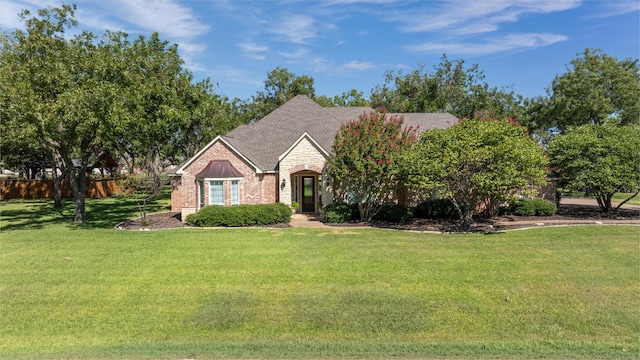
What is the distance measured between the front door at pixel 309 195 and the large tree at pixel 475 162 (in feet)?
25.7

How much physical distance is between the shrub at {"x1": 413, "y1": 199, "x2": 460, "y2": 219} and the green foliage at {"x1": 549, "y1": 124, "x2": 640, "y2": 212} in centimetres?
609

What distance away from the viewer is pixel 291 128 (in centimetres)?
2755

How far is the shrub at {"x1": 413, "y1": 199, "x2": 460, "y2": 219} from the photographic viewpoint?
2139cm

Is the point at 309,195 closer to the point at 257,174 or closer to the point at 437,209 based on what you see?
the point at 257,174

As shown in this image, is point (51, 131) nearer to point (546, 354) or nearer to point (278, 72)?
point (546, 354)

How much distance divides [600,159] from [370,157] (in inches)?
471

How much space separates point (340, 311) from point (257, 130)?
2115cm

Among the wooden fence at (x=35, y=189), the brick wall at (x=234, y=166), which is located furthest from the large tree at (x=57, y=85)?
the wooden fence at (x=35, y=189)

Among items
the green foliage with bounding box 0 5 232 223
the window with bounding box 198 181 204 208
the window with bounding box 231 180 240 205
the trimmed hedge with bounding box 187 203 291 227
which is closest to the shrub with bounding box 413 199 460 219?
the trimmed hedge with bounding box 187 203 291 227

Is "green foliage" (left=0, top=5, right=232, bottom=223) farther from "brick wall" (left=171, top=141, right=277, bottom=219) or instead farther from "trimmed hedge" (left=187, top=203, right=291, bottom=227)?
"trimmed hedge" (left=187, top=203, right=291, bottom=227)

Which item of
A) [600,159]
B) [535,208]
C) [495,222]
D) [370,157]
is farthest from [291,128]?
[600,159]

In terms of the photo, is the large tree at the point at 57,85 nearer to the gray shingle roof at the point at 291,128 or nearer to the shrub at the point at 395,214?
the gray shingle roof at the point at 291,128

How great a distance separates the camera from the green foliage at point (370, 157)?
19062 mm

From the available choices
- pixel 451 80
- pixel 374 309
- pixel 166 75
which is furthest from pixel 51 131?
pixel 451 80
